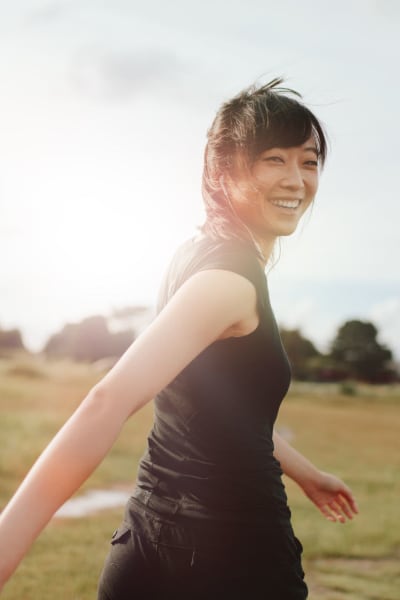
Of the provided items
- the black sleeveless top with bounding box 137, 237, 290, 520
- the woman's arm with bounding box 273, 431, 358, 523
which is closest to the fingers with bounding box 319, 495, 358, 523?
the woman's arm with bounding box 273, 431, 358, 523

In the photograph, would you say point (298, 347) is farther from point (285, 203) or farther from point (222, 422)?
point (222, 422)

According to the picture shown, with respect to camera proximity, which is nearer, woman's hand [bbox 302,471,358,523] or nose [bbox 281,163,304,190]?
nose [bbox 281,163,304,190]

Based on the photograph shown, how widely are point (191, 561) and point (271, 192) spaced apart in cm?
102

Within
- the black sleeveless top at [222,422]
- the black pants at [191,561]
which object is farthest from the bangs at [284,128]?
the black pants at [191,561]

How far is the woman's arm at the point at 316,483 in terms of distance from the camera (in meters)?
2.70

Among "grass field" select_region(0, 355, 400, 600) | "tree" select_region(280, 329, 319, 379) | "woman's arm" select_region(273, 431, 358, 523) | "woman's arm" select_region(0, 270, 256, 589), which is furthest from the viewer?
"tree" select_region(280, 329, 319, 379)

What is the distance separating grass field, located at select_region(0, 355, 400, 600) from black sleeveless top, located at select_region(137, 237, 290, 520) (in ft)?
13.0

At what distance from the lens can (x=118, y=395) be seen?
5.09 ft

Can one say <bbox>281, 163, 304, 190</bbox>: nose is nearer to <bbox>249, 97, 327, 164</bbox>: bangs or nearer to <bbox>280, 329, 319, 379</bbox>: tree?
<bbox>249, 97, 327, 164</bbox>: bangs

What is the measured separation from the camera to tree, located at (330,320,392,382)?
131 feet

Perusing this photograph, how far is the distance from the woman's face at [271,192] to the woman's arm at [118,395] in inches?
16.5

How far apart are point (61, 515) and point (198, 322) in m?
7.22

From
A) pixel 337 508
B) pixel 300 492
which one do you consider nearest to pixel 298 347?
pixel 300 492

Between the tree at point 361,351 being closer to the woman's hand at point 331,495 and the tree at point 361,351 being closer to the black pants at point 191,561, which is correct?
the woman's hand at point 331,495
